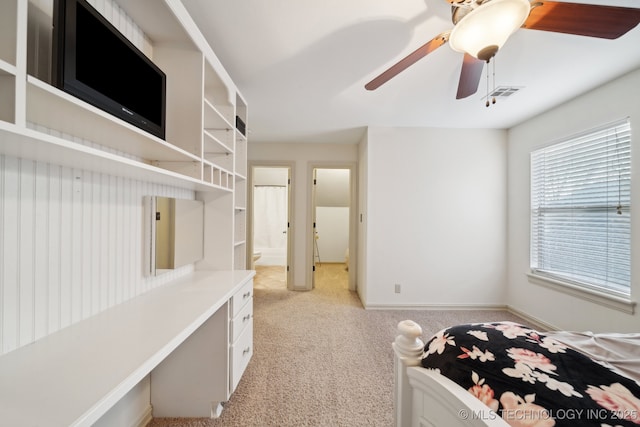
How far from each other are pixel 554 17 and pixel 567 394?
142 centimetres

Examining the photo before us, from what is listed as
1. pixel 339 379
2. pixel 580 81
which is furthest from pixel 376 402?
pixel 580 81

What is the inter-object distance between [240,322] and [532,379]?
1529mm

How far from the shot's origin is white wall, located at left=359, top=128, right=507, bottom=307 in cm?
322

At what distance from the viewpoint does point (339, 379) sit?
1.85 meters

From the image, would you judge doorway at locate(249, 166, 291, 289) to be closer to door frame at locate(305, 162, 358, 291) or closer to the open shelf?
door frame at locate(305, 162, 358, 291)

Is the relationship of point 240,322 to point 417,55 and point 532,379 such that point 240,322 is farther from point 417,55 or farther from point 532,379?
point 417,55

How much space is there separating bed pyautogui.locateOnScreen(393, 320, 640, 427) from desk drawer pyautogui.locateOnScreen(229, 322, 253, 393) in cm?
100

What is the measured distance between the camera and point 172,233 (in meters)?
1.65

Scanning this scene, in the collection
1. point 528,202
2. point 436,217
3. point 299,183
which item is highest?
point 299,183

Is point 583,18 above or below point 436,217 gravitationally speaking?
above

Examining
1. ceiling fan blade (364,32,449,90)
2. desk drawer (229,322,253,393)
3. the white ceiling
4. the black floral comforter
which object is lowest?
desk drawer (229,322,253,393)

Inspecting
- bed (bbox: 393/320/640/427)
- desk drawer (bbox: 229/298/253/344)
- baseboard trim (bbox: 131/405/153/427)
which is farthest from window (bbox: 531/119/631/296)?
baseboard trim (bbox: 131/405/153/427)

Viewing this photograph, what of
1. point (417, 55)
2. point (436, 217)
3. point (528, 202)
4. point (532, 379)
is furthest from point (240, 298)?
point (528, 202)

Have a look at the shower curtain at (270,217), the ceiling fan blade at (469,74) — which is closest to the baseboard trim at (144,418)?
the ceiling fan blade at (469,74)
